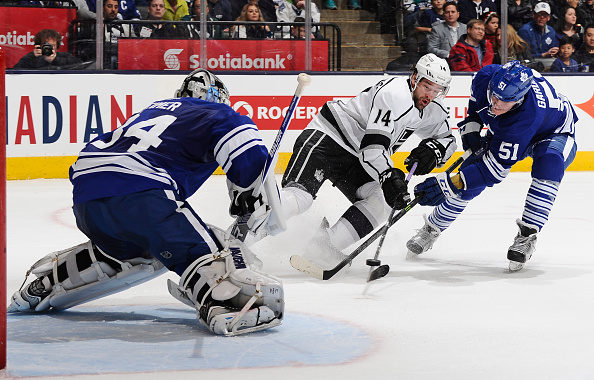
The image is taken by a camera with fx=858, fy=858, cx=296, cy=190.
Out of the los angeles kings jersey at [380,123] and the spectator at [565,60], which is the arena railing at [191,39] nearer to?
the spectator at [565,60]

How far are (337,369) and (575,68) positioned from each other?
6.13 m

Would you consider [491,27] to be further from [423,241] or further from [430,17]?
[423,241]

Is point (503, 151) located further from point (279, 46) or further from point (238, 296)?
point (279, 46)

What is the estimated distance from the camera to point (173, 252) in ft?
7.98

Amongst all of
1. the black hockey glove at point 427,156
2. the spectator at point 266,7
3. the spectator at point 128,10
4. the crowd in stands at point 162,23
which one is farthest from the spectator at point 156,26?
the black hockey glove at point 427,156

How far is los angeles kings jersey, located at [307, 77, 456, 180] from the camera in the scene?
3480 millimetres

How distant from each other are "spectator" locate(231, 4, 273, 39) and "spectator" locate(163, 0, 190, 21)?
0.42 metres

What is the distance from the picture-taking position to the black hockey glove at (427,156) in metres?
3.73

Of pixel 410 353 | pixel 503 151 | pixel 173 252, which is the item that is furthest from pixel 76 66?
pixel 410 353

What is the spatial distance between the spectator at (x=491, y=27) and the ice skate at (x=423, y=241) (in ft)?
12.4

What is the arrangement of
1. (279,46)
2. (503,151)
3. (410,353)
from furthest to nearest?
(279,46) < (503,151) < (410,353)

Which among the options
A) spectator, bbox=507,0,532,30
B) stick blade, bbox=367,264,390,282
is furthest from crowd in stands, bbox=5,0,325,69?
stick blade, bbox=367,264,390,282

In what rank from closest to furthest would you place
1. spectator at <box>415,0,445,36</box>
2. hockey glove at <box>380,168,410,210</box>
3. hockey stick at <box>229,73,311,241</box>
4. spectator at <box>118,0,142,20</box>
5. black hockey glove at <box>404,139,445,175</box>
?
hockey stick at <box>229,73,311,241</box> → hockey glove at <box>380,168,410,210</box> → black hockey glove at <box>404,139,445,175</box> → spectator at <box>118,0,142,20</box> → spectator at <box>415,0,445,36</box>

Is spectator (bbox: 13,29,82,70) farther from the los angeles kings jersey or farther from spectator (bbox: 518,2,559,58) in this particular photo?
spectator (bbox: 518,2,559,58)
